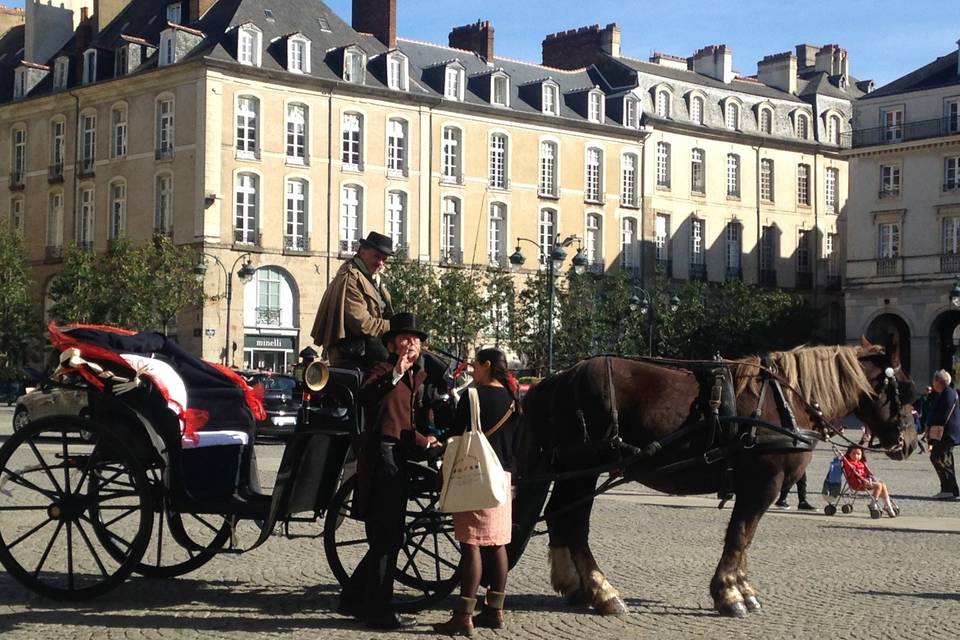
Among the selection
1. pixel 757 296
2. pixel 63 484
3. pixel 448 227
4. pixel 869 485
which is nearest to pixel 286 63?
pixel 448 227

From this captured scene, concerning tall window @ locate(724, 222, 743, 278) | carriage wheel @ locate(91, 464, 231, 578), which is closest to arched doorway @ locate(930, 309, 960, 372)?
tall window @ locate(724, 222, 743, 278)

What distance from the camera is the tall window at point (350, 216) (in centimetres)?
5750

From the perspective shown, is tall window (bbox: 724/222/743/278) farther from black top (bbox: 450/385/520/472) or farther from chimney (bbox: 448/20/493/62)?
black top (bbox: 450/385/520/472)

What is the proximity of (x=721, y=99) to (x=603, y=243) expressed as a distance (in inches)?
392

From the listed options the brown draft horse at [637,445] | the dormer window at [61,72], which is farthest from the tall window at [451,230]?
the brown draft horse at [637,445]

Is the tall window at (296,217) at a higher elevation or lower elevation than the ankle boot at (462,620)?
higher

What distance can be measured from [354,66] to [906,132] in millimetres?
22206

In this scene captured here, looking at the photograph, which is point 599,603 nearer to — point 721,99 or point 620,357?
point 620,357

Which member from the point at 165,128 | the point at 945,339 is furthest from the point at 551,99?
the point at 945,339

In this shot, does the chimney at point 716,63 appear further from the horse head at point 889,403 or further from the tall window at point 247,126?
the horse head at point 889,403

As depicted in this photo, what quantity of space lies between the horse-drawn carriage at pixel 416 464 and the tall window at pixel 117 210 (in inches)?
1936

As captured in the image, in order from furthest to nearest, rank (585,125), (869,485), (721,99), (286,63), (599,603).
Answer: (721,99)
(585,125)
(286,63)
(869,485)
(599,603)

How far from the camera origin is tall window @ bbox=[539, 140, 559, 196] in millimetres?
63562

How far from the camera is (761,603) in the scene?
9578mm
